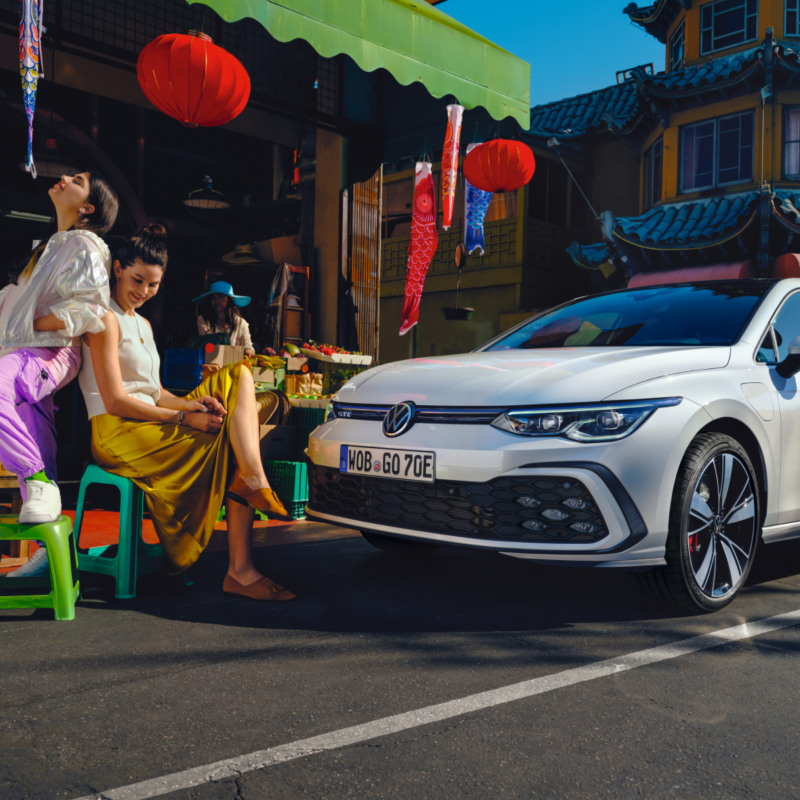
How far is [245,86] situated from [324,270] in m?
3.32

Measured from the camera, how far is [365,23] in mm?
6422

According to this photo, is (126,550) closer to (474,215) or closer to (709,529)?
(709,529)


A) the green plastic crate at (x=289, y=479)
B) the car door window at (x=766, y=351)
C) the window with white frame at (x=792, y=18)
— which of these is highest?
the window with white frame at (x=792, y=18)

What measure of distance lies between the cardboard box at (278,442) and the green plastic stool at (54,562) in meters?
2.71

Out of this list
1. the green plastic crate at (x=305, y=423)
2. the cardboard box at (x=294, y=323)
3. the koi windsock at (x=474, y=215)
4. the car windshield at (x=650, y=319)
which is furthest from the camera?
the koi windsock at (x=474, y=215)

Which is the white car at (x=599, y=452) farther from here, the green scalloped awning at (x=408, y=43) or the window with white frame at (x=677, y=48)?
the window with white frame at (x=677, y=48)

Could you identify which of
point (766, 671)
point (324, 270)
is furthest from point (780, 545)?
point (324, 270)

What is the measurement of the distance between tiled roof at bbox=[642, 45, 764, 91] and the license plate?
50.0 ft

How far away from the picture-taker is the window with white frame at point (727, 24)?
55.5 ft

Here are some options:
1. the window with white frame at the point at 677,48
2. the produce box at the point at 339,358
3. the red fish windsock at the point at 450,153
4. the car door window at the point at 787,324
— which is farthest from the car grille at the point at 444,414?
the window with white frame at the point at 677,48

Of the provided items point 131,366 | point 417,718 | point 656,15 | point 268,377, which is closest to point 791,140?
point 656,15

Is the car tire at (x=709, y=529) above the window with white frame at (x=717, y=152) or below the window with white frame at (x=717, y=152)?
below

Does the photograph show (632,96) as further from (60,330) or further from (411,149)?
(60,330)

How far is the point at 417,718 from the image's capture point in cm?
237
